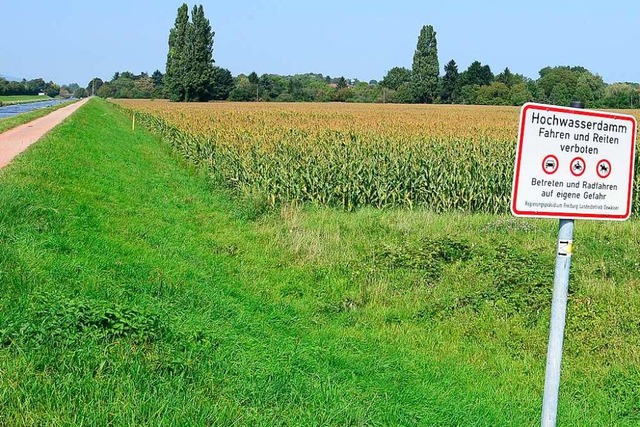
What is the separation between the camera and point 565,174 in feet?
10.2

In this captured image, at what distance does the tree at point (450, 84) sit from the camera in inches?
4076

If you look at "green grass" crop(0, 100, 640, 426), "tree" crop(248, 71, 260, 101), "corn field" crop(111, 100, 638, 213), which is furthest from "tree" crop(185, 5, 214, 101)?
Answer: "green grass" crop(0, 100, 640, 426)

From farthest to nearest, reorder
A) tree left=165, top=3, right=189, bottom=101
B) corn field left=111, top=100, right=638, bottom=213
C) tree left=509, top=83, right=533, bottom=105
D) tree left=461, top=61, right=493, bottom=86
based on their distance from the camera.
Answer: tree left=461, top=61, right=493, bottom=86
tree left=165, top=3, right=189, bottom=101
tree left=509, top=83, right=533, bottom=105
corn field left=111, top=100, right=638, bottom=213

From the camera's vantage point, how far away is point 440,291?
8375 millimetres

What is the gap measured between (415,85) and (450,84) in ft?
27.7

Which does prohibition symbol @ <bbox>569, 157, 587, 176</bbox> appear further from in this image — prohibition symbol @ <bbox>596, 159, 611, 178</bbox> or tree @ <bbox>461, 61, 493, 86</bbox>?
tree @ <bbox>461, 61, 493, 86</bbox>

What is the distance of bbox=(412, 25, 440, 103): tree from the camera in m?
99.2

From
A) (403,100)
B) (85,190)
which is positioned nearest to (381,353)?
(85,190)

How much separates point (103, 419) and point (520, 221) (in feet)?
30.4

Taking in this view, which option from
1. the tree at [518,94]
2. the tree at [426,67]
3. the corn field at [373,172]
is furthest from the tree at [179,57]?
Answer: the corn field at [373,172]

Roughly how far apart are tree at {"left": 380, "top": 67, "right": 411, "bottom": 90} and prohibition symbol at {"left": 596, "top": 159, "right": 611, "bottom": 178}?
121584 millimetres

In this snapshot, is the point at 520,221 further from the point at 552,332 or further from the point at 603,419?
the point at 552,332

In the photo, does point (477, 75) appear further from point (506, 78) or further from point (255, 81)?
point (255, 81)

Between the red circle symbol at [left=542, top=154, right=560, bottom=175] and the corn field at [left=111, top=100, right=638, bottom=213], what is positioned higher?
the red circle symbol at [left=542, top=154, right=560, bottom=175]
